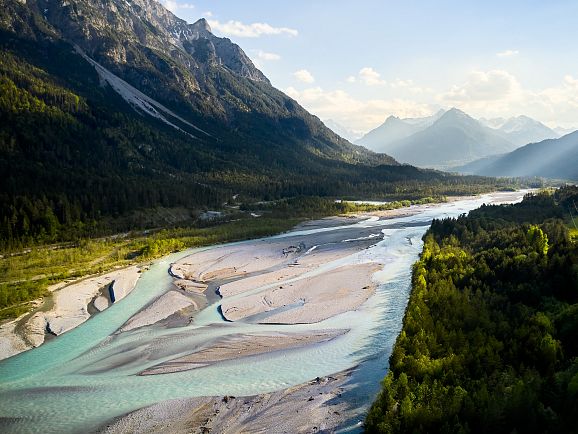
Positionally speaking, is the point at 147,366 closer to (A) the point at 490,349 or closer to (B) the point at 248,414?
(B) the point at 248,414

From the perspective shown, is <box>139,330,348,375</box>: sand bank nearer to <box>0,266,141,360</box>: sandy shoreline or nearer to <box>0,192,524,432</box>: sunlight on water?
<box>0,192,524,432</box>: sunlight on water

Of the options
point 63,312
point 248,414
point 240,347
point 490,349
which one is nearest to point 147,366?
point 240,347

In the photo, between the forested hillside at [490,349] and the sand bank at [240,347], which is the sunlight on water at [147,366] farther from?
the forested hillside at [490,349]

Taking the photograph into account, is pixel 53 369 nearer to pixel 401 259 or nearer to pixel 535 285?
pixel 535 285

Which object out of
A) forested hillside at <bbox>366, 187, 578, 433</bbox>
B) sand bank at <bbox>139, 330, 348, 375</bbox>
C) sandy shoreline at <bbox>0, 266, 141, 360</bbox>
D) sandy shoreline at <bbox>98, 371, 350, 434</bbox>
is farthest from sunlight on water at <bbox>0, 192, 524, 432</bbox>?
forested hillside at <bbox>366, 187, 578, 433</bbox>

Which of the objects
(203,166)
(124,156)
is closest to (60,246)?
(124,156)

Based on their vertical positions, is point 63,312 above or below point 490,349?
above

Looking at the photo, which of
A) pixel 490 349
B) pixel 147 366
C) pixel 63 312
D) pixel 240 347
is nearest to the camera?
pixel 490 349

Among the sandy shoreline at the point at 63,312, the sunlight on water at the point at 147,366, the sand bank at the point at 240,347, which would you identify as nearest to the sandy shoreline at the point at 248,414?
the sunlight on water at the point at 147,366

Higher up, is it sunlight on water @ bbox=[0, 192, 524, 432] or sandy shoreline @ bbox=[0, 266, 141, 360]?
sandy shoreline @ bbox=[0, 266, 141, 360]
